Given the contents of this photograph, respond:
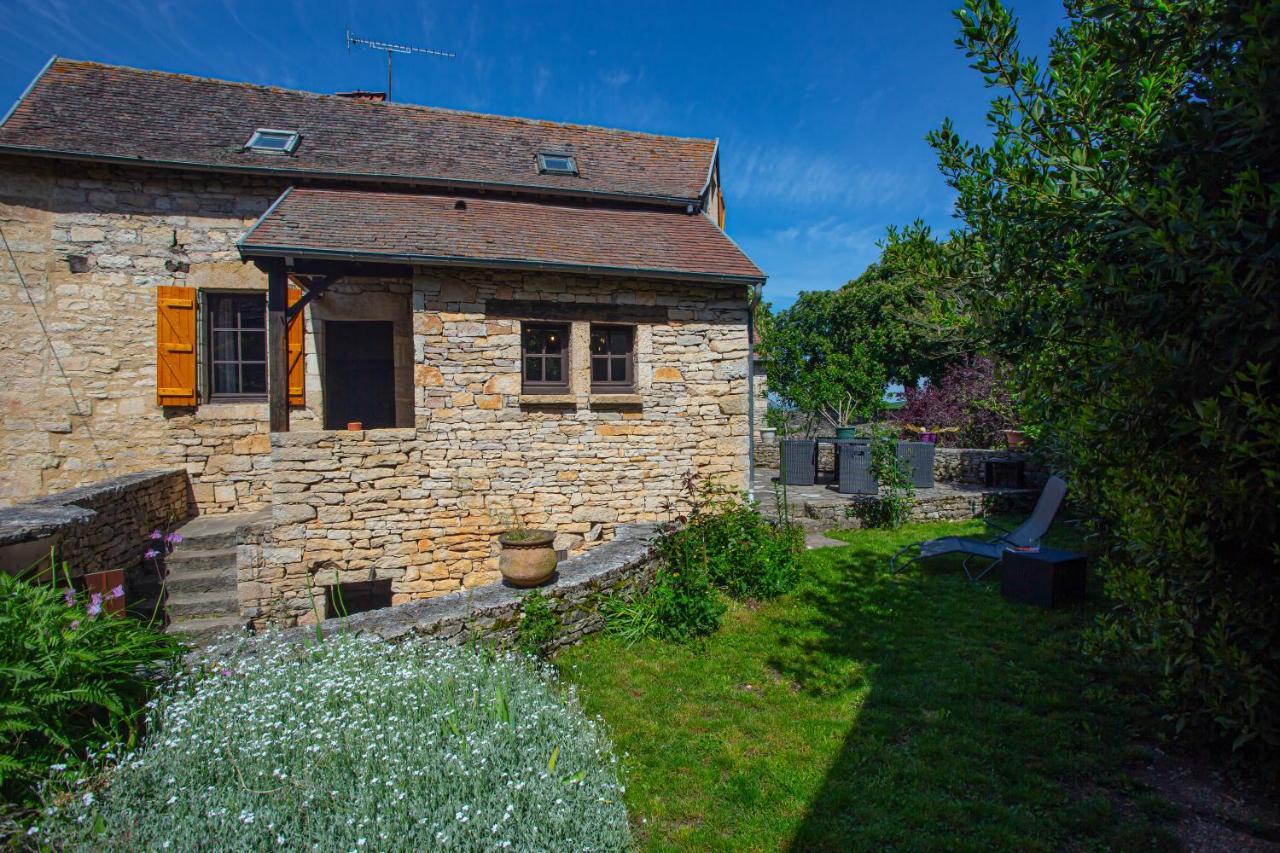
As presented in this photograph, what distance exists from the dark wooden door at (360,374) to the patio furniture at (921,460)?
9051mm

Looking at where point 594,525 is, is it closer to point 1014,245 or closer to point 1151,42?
point 1014,245

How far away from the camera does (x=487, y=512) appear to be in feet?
25.5

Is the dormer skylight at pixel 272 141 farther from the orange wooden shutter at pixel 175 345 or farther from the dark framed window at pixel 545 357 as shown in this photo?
the dark framed window at pixel 545 357

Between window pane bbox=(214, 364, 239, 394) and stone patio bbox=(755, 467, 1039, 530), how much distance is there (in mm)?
8356

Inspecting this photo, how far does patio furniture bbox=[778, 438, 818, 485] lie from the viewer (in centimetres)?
1203

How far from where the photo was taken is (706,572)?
6.20 metres

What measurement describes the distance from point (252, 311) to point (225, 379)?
1108mm

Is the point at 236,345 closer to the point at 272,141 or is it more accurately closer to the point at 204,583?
the point at 272,141

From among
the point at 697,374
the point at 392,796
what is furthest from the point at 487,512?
the point at 392,796

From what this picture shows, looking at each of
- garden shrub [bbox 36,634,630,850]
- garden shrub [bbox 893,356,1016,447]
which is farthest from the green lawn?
garden shrub [bbox 893,356,1016,447]

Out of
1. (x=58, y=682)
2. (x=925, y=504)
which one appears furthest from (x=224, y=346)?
(x=925, y=504)

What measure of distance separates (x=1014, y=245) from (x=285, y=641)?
18.3ft

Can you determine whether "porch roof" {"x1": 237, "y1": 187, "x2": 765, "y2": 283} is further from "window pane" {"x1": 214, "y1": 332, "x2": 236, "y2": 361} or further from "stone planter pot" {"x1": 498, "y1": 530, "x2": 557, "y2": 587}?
"stone planter pot" {"x1": 498, "y1": 530, "x2": 557, "y2": 587}

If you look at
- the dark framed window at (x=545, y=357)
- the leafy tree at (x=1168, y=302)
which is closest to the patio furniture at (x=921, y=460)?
the dark framed window at (x=545, y=357)
